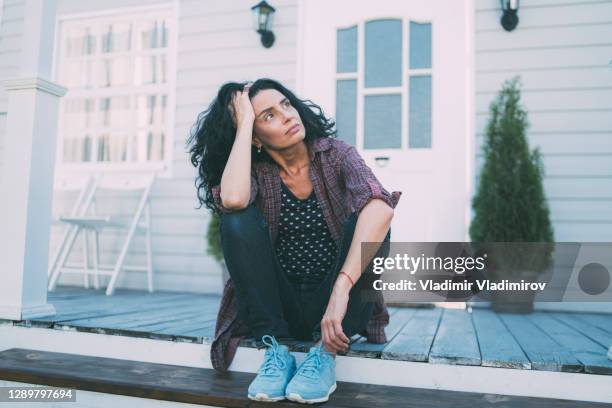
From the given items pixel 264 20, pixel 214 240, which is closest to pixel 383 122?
pixel 264 20

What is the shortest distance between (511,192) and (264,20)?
2.14 metres

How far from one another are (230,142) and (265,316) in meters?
0.66

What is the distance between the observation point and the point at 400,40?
369 centimetres

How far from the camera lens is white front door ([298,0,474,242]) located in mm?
3496

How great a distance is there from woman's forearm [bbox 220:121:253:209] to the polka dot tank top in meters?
0.17

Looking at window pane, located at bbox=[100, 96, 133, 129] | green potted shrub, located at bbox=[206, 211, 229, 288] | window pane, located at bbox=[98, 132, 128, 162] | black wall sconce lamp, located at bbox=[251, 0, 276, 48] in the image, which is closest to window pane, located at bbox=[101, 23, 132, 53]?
window pane, located at bbox=[100, 96, 133, 129]

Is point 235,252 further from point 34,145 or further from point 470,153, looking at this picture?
point 470,153

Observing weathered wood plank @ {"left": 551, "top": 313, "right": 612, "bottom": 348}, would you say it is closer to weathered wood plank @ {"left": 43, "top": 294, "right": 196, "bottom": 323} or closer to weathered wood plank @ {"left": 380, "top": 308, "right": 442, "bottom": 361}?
weathered wood plank @ {"left": 380, "top": 308, "right": 442, "bottom": 361}

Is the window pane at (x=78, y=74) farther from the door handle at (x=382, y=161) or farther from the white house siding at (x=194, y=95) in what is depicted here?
the door handle at (x=382, y=161)

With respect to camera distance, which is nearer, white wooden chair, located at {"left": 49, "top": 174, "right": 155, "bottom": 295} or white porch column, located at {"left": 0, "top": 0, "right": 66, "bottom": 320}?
white porch column, located at {"left": 0, "top": 0, "right": 66, "bottom": 320}

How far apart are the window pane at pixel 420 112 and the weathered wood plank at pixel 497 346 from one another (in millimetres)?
1333

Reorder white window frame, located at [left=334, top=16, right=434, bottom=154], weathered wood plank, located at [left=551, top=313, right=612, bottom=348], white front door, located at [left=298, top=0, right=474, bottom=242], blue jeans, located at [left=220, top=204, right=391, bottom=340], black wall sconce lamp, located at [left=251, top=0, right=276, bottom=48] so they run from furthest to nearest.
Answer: black wall sconce lamp, located at [left=251, top=0, right=276, bottom=48] < white window frame, located at [left=334, top=16, right=434, bottom=154] < white front door, located at [left=298, top=0, right=474, bottom=242] < weathered wood plank, located at [left=551, top=313, right=612, bottom=348] < blue jeans, located at [left=220, top=204, right=391, bottom=340]

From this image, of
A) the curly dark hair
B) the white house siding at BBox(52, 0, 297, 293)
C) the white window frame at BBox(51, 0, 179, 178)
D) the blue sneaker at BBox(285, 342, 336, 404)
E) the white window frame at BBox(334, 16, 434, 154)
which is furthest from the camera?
the white window frame at BBox(51, 0, 179, 178)

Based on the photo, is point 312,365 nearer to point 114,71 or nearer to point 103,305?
point 103,305
